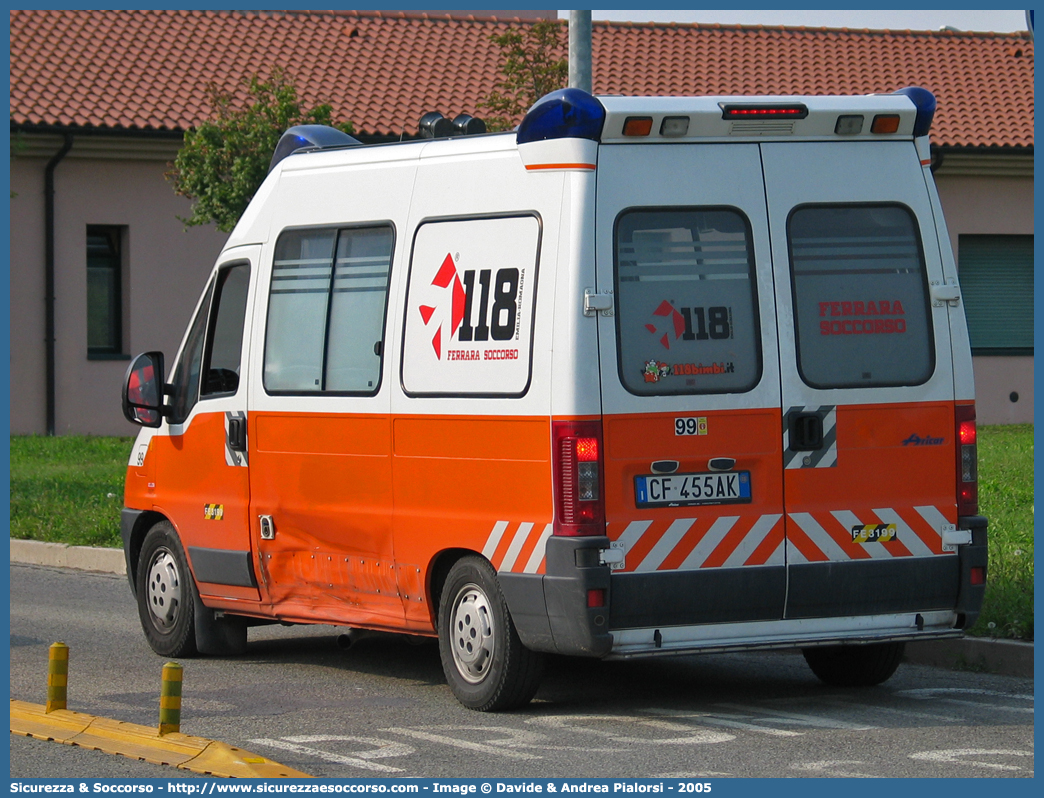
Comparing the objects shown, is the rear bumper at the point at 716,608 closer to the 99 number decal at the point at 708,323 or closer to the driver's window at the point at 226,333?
the 99 number decal at the point at 708,323

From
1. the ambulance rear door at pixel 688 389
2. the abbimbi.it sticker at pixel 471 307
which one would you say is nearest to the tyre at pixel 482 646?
the ambulance rear door at pixel 688 389

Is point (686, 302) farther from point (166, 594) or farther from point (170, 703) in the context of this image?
point (166, 594)

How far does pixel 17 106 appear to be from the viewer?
26.9 meters

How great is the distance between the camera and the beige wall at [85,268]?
88.8 ft

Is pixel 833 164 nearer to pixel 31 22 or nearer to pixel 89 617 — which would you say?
pixel 89 617

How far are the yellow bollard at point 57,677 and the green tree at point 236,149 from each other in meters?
15.3

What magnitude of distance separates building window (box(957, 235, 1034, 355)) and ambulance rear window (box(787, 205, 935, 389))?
22.2 meters

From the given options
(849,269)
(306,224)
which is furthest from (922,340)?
(306,224)

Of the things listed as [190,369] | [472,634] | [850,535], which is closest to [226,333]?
[190,369]

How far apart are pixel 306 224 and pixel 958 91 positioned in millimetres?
24077

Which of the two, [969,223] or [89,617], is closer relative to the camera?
[89,617]

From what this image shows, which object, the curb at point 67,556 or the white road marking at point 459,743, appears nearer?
the white road marking at point 459,743

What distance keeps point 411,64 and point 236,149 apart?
326 inches

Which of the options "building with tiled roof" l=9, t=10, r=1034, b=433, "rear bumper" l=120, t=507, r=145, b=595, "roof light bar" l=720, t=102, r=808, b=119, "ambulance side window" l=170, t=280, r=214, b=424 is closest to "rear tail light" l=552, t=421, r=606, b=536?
"roof light bar" l=720, t=102, r=808, b=119
